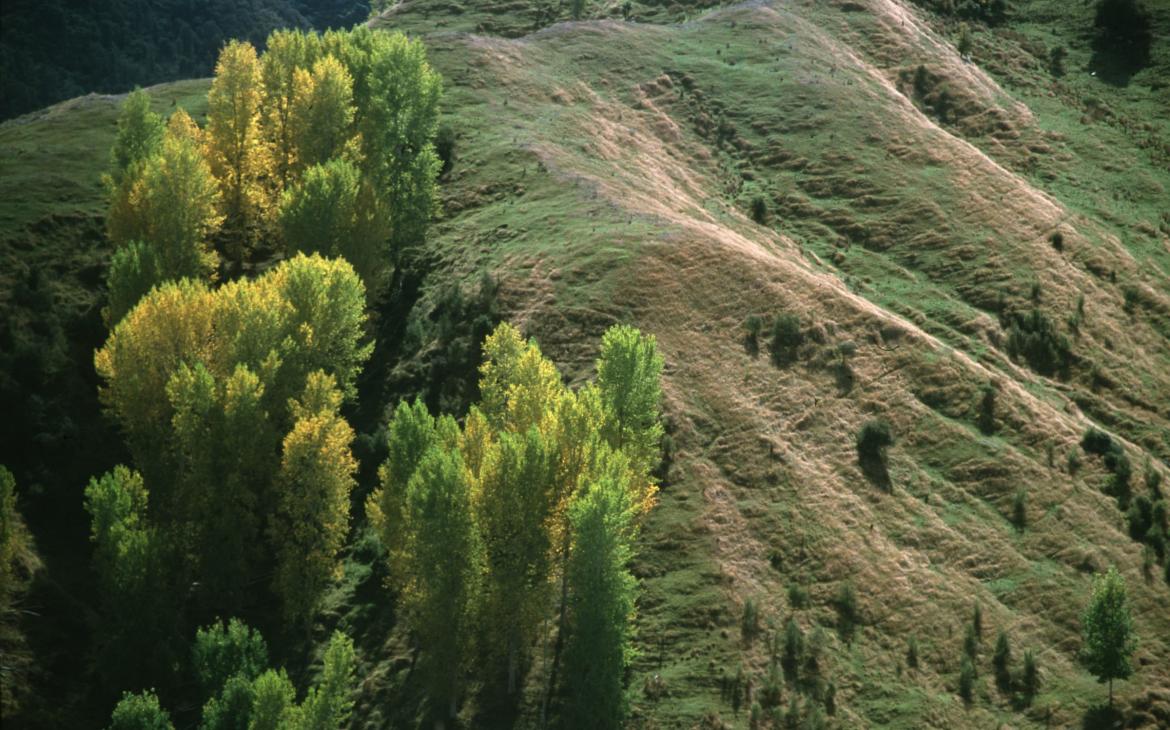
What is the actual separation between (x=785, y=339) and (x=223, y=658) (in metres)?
44.6

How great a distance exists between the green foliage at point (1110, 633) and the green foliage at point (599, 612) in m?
24.3

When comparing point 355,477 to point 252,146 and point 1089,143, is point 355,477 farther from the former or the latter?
point 1089,143

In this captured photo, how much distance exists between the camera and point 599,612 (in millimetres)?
52531

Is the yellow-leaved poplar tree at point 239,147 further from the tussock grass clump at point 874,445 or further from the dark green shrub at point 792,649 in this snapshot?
the dark green shrub at point 792,649

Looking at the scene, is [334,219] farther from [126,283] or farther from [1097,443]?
[1097,443]

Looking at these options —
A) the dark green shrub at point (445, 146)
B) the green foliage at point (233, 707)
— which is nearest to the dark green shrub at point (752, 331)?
the dark green shrub at point (445, 146)

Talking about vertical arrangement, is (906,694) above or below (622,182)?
below

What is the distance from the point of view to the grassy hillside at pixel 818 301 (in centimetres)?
5841

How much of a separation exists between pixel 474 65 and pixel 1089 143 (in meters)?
71.2

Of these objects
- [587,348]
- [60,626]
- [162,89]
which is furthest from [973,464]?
[162,89]

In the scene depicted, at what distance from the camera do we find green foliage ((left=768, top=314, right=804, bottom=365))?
7612 cm

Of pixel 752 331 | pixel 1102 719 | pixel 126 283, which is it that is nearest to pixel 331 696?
A: pixel 126 283

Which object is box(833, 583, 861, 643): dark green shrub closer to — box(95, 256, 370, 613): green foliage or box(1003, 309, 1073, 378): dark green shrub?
box(95, 256, 370, 613): green foliage

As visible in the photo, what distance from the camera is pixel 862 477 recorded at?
67312 millimetres
